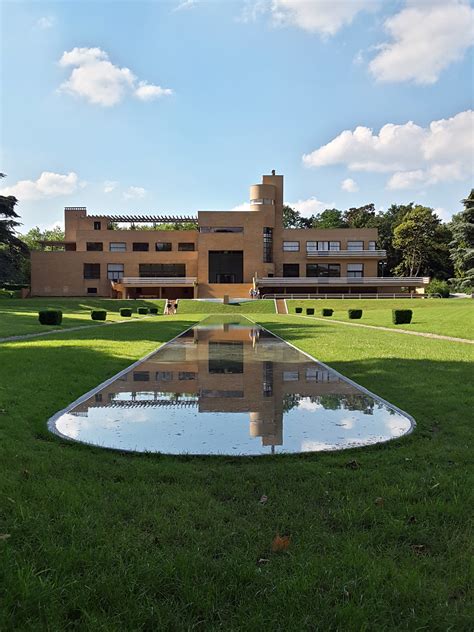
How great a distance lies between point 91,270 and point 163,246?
11117mm

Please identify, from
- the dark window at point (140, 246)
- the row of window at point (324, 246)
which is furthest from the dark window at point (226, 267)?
the dark window at point (140, 246)

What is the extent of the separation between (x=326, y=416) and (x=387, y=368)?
14.5ft

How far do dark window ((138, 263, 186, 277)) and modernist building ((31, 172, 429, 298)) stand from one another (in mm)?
142

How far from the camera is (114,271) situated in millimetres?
73000

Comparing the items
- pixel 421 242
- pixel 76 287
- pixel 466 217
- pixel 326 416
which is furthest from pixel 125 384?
pixel 421 242

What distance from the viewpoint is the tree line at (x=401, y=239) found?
49438mm

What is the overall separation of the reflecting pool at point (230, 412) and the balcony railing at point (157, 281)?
186ft

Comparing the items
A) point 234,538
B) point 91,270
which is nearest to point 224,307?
point 91,270

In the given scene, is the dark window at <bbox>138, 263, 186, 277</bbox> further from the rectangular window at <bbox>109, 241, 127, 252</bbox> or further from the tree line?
the tree line

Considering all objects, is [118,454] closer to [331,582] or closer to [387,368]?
[331,582]

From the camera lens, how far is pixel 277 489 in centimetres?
417

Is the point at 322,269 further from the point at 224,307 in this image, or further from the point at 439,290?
the point at 224,307

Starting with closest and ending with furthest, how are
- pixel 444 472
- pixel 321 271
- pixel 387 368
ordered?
pixel 444 472
pixel 387 368
pixel 321 271

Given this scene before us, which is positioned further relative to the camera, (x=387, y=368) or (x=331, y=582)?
(x=387, y=368)
